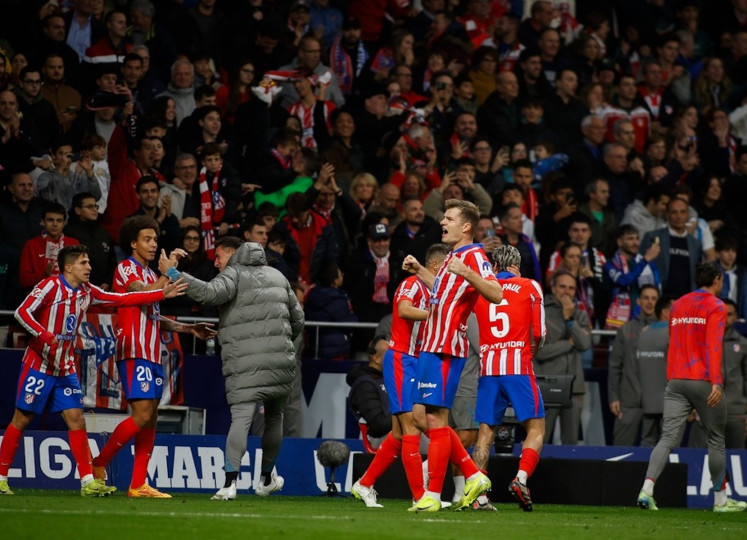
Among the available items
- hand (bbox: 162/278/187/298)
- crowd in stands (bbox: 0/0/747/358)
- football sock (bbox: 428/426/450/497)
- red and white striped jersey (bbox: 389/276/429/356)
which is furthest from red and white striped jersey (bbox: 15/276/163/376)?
football sock (bbox: 428/426/450/497)

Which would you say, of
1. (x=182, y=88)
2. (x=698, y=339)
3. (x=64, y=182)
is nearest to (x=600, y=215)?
(x=698, y=339)

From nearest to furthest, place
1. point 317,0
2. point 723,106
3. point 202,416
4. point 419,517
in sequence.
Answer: point 419,517
point 202,416
point 317,0
point 723,106

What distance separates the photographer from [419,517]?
9.47m

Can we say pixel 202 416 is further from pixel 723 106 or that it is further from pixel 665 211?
pixel 723 106

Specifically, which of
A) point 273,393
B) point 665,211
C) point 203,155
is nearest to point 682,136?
point 665,211

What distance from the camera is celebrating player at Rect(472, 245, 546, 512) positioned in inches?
444

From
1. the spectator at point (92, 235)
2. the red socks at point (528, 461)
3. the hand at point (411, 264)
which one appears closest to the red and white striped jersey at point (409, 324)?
the hand at point (411, 264)

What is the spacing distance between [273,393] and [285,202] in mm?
5277

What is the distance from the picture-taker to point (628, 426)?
15734 mm

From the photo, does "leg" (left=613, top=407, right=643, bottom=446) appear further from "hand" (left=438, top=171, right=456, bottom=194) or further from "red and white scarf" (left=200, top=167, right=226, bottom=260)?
"red and white scarf" (left=200, top=167, right=226, bottom=260)

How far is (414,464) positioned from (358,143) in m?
8.48

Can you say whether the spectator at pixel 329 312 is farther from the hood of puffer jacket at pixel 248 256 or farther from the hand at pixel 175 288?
the hand at pixel 175 288

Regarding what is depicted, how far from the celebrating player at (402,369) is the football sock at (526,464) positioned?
0.96 metres

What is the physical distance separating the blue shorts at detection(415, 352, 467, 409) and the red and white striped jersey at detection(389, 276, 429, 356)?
55.1 inches
